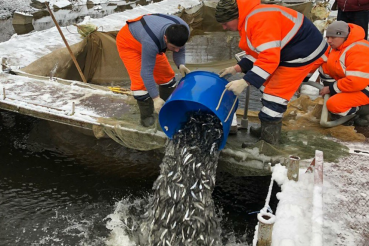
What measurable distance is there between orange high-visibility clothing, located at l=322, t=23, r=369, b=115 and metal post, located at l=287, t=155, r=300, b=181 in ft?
4.80

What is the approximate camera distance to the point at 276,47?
3.27 meters

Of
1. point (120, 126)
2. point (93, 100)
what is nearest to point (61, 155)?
point (93, 100)

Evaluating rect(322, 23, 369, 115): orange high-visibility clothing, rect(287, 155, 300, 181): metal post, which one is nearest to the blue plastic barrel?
rect(287, 155, 300, 181): metal post

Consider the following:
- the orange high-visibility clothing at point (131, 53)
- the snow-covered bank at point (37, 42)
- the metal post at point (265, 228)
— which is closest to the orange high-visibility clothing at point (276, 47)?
the orange high-visibility clothing at point (131, 53)

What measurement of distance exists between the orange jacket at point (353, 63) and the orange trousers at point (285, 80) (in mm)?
673

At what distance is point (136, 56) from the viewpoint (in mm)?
4180

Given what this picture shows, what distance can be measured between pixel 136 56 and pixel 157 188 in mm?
1693

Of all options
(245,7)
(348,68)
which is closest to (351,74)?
(348,68)

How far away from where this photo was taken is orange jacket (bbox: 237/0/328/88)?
3.26m

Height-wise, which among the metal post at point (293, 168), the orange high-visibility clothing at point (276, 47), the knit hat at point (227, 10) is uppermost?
the knit hat at point (227, 10)

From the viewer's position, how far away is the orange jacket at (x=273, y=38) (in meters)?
3.26

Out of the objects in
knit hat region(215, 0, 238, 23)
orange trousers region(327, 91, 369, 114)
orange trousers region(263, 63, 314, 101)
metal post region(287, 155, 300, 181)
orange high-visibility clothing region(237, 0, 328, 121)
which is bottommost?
metal post region(287, 155, 300, 181)

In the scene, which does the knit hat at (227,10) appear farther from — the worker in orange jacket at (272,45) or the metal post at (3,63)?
the metal post at (3,63)

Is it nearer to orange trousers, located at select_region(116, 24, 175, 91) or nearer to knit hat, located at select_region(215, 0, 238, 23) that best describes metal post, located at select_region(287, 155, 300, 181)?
knit hat, located at select_region(215, 0, 238, 23)
